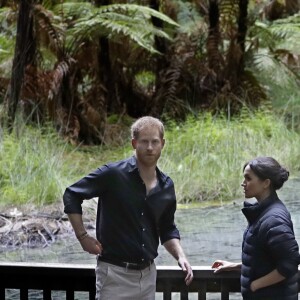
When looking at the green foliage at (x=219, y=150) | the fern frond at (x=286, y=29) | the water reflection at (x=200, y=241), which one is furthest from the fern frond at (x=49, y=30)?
the water reflection at (x=200, y=241)

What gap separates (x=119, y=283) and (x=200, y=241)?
3844mm

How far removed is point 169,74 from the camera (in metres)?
12.5

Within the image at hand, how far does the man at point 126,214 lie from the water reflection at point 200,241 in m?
2.35

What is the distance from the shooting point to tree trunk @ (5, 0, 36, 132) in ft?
31.0

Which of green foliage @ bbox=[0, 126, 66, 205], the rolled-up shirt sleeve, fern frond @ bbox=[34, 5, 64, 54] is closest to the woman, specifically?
the rolled-up shirt sleeve

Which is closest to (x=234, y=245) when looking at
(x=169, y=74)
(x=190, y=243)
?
(x=190, y=243)

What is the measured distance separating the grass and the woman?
4.83 meters

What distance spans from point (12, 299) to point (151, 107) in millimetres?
7661

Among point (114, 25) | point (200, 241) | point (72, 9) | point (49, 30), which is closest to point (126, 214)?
point (200, 241)

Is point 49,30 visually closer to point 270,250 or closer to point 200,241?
point 200,241

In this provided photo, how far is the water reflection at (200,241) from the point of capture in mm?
6070

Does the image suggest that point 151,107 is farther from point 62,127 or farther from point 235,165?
point 235,165

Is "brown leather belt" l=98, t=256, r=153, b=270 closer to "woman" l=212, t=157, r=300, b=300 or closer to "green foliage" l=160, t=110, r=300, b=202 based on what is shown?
"woman" l=212, t=157, r=300, b=300

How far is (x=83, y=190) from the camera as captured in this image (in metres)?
2.76
